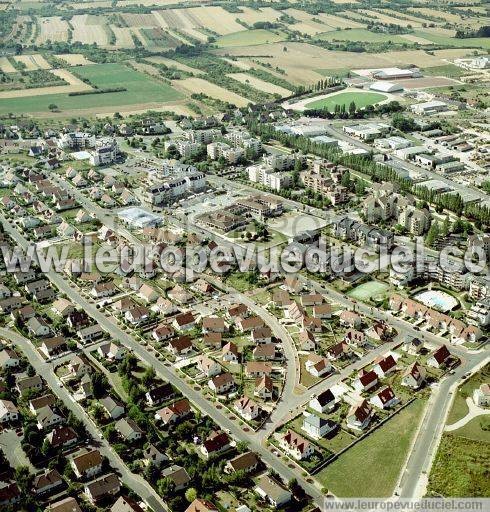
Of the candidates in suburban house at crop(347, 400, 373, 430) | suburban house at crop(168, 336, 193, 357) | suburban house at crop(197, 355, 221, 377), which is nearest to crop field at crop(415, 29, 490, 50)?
suburban house at crop(168, 336, 193, 357)

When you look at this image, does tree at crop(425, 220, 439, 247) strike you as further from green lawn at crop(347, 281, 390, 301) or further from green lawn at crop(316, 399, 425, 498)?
green lawn at crop(316, 399, 425, 498)

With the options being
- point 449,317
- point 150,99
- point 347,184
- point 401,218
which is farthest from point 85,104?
point 449,317

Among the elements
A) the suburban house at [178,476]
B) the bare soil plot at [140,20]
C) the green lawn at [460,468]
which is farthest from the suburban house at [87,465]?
the bare soil plot at [140,20]

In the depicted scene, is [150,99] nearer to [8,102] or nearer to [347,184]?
[8,102]

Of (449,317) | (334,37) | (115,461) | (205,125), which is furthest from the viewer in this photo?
(334,37)

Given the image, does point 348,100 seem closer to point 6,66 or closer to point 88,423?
point 6,66

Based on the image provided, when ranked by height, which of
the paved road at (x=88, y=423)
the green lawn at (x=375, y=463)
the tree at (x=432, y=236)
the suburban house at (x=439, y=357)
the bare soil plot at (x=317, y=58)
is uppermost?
the bare soil plot at (x=317, y=58)

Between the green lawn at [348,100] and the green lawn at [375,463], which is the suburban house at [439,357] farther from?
the green lawn at [348,100]

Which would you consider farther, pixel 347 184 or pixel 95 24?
pixel 95 24
